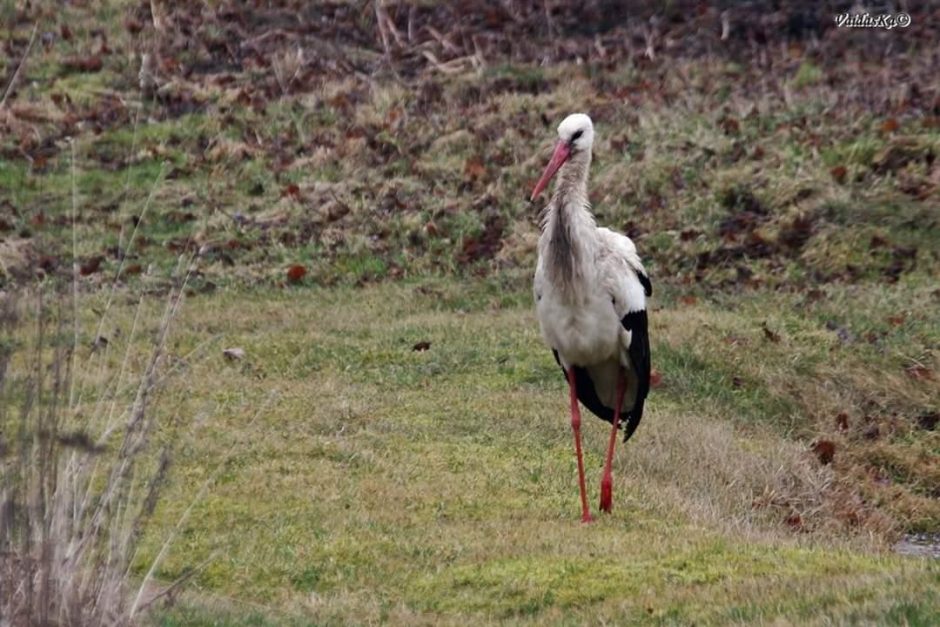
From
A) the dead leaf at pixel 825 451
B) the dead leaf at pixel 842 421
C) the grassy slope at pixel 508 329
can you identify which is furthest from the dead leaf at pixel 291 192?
the dead leaf at pixel 825 451

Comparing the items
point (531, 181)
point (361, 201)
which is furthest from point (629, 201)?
point (361, 201)

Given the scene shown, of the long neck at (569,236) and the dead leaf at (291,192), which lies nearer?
the long neck at (569,236)

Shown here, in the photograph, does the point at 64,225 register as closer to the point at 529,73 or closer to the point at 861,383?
the point at 529,73

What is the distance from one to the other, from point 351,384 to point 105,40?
38.2 feet

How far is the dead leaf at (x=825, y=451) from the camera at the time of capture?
11.8m

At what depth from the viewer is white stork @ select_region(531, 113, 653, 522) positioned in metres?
9.68

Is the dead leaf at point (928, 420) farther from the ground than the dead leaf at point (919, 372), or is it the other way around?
the dead leaf at point (919, 372)

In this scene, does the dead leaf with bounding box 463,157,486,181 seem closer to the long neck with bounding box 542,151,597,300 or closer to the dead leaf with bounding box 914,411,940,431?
the dead leaf with bounding box 914,411,940,431

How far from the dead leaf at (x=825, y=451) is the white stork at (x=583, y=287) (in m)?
2.27

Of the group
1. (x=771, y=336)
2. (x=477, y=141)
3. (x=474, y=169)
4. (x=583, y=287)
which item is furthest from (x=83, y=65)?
(x=583, y=287)

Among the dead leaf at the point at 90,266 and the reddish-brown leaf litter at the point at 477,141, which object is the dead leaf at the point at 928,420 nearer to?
the reddish-brown leaf litter at the point at 477,141

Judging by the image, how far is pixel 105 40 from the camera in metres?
22.8

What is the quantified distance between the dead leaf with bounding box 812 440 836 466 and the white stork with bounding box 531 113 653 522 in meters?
2.27

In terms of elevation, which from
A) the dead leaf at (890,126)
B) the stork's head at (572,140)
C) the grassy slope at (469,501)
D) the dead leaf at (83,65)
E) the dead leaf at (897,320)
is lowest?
the dead leaf at (897,320)
